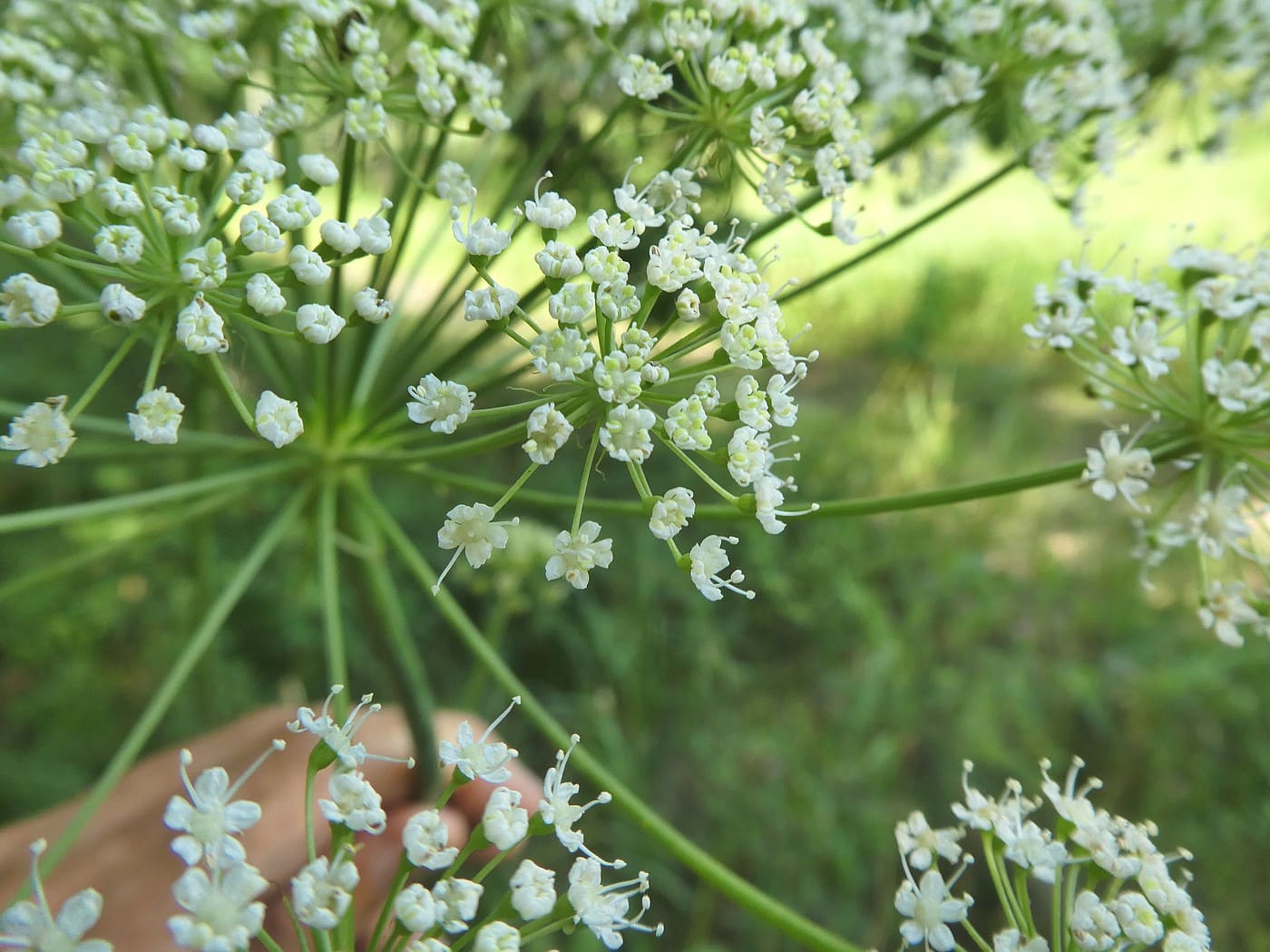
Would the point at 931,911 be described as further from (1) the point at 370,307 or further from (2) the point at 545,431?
(1) the point at 370,307

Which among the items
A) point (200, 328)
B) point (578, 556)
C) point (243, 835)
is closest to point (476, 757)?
point (578, 556)

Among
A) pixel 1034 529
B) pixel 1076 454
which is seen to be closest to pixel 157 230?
pixel 1034 529

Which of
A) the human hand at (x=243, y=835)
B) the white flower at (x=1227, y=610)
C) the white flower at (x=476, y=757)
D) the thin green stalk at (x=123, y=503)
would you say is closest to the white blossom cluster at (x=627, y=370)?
the white flower at (x=476, y=757)

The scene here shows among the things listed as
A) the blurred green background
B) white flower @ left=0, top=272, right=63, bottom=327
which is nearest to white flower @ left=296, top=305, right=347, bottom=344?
white flower @ left=0, top=272, right=63, bottom=327

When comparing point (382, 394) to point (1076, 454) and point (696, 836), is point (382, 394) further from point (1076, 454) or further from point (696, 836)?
point (1076, 454)

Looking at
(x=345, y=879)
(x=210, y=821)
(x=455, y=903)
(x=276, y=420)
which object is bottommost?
(x=455, y=903)

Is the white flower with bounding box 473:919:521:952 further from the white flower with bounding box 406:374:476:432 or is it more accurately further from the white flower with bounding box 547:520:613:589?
the white flower with bounding box 406:374:476:432
